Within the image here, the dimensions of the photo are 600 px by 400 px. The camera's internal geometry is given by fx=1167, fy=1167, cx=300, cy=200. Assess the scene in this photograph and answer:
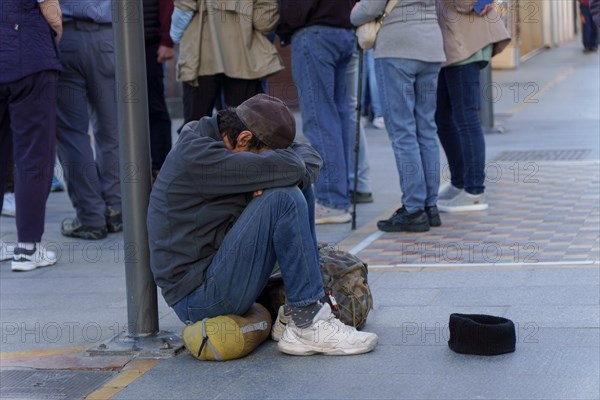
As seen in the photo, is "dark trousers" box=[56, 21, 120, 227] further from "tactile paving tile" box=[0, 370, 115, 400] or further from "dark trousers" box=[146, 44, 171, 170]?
"tactile paving tile" box=[0, 370, 115, 400]

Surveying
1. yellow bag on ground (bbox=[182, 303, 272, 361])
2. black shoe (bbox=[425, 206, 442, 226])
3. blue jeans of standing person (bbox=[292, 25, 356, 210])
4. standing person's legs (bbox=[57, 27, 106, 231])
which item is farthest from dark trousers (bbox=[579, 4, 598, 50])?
yellow bag on ground (bbox=[182, 303, 272, 361])

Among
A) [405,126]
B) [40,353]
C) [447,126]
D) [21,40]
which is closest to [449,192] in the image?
[447,126]

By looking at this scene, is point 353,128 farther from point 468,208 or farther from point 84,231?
point 84,231

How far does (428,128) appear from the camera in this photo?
24.9 ft

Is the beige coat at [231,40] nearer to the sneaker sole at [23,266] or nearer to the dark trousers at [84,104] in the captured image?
the dark trousers at [84,104]

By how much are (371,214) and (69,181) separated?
2.12 metres

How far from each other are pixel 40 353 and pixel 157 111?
13.4 feet

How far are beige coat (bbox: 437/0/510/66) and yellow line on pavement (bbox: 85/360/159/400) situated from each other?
368 centimetres

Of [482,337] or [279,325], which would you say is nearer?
[482,337]

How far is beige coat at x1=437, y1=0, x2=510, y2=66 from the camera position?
25.3 ft

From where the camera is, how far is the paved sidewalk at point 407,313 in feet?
14.6

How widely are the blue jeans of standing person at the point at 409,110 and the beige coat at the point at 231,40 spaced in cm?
86

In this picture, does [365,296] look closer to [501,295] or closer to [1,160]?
[501,295]

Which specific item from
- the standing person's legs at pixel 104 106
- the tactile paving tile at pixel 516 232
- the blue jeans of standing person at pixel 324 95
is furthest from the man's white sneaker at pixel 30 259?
the blue jeans of standing person at pixel 324 95
